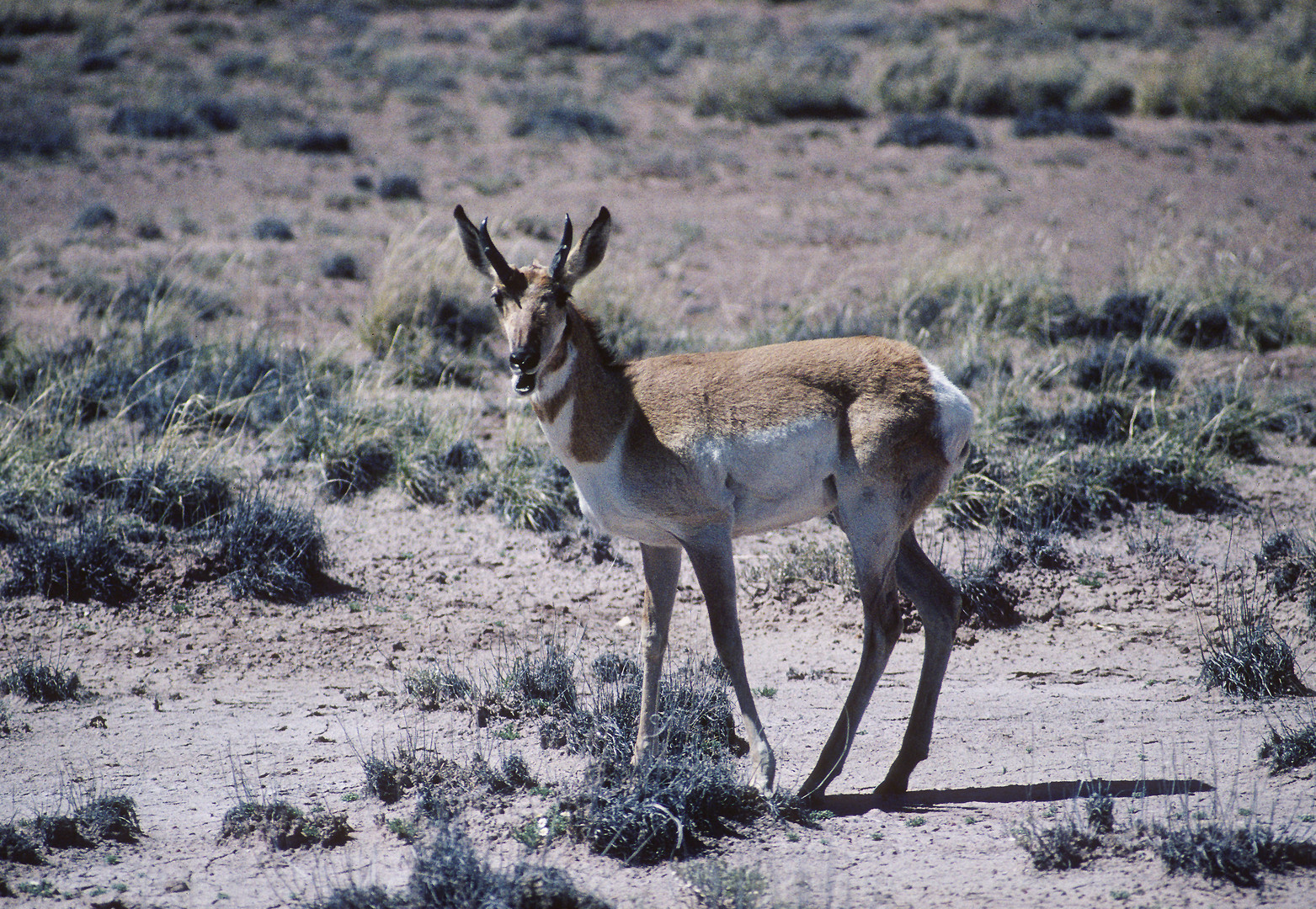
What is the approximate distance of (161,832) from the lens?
490 centimetres

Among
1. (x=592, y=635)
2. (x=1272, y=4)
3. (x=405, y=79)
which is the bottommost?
(x=592, y=635)

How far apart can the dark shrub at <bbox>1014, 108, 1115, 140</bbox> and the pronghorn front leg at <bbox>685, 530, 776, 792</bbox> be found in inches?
866

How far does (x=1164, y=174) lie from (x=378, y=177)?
15093mm

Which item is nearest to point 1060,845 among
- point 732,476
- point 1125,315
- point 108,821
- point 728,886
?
point 728,886

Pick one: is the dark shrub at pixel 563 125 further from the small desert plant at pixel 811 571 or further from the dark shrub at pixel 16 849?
A: the dark shrub at pixel 16 849

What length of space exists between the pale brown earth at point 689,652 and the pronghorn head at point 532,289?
212cm

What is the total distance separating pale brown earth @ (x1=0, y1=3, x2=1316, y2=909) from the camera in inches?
181

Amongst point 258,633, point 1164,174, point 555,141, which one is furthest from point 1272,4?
point 258,633

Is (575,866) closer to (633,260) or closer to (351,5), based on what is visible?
(633,260)

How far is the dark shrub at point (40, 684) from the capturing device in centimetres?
629

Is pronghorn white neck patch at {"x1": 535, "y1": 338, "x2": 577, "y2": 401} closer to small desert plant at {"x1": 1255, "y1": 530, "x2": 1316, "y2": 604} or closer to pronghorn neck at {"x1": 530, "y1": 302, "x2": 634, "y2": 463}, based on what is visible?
pronghorn neck at {"x1": 530, "y1": 302, "x2": 634, "y2": 463}

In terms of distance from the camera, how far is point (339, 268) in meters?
14.3

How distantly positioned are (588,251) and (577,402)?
0.72 metres

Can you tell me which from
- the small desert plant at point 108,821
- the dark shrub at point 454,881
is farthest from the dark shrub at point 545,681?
the small desert plant at point 108,821
